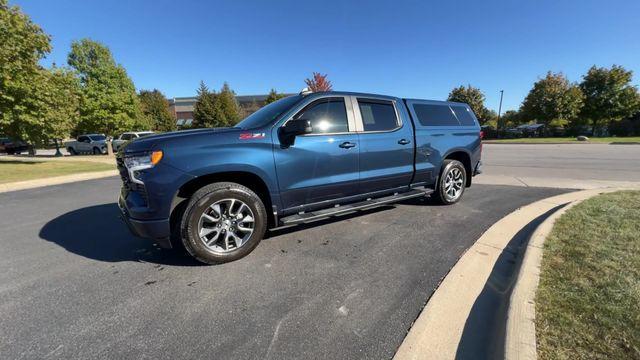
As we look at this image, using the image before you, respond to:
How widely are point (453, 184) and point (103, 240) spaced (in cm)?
581

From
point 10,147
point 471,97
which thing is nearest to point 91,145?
point 10,147

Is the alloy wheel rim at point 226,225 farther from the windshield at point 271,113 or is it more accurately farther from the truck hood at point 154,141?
the windshield at point 271,113

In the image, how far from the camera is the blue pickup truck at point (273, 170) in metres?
→ 2.98

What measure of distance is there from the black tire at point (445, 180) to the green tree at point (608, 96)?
47.7m

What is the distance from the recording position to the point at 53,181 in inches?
395

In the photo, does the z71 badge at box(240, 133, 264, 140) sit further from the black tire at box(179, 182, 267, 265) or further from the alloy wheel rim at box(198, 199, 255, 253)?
the alloy wheel rim at box(198, 199, 255, 253)

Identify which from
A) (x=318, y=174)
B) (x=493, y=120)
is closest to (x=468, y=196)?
(x=318, y=174)

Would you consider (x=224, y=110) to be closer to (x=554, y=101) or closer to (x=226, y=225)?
(x=226, y=225)

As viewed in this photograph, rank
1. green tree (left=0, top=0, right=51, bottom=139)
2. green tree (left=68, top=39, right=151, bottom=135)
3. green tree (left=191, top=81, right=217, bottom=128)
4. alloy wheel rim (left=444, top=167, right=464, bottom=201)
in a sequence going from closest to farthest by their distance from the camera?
alloy wheel rim (left=444, top=167, right=464, bottom=201) < green tree (left=0, top=0, right=51, bottom=139) < green tree (left=68, top=39, right=151, bottom=135) < green tree (left=191, top=81, right=217, bottom=128)

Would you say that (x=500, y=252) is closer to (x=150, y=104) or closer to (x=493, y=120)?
(x=150, y=104)

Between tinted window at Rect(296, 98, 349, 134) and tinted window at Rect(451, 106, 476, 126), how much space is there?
2857mm

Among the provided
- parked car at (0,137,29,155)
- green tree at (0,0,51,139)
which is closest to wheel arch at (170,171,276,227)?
green tree at (0,0,51,139)

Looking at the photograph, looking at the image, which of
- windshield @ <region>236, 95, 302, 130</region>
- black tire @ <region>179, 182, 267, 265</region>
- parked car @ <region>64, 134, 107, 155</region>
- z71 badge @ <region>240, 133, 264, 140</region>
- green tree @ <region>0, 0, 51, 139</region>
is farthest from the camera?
parked car @ <region>64, 134, 107, 155</region>

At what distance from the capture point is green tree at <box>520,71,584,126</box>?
38656 millimetres
